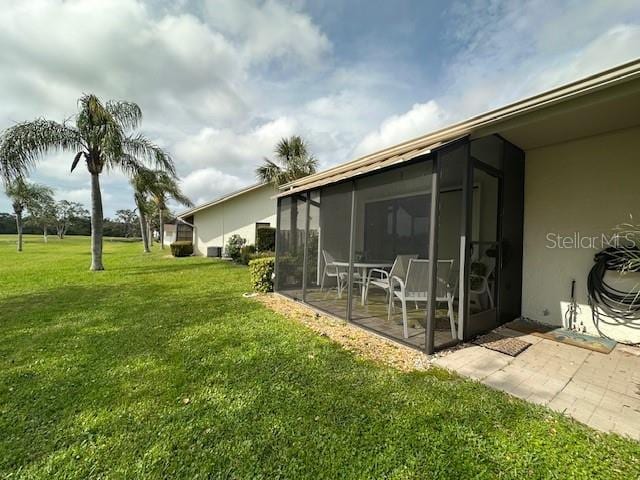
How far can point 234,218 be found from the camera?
52.6ft

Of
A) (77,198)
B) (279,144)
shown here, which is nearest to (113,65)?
(279,144)

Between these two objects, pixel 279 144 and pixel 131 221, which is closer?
pixel 279 144

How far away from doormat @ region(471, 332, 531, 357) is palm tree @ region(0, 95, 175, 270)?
11.7 meters

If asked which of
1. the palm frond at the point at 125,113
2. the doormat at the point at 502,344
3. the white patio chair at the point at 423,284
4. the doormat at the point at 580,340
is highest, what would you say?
the palm frond at the point at 125,113

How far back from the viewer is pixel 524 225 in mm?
4695

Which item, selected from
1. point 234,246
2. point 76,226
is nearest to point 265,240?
point 234,246

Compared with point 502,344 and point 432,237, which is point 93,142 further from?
point 502,344

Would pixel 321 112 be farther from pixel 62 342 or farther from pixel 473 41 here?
pixel 62 342

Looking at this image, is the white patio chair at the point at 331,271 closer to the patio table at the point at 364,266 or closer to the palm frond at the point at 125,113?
the patio table at the point at 364,266

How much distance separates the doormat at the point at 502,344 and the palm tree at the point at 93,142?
1171 centimetres

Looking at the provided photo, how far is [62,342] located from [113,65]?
834 cm

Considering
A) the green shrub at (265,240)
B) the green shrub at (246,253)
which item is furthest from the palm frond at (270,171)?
the green shrub at (246,253)

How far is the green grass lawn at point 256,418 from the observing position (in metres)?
1.78

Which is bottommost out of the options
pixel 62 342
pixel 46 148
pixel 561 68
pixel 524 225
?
pixel 62 342
